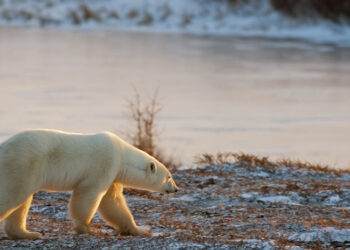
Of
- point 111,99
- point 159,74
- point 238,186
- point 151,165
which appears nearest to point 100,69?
point 159,74

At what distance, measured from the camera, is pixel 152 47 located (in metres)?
16.1

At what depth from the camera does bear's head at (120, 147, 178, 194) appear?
4418 mm

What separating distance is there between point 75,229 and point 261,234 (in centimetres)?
121

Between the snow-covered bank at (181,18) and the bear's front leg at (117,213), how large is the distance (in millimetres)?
14483

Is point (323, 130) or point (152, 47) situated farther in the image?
point (152, 47)

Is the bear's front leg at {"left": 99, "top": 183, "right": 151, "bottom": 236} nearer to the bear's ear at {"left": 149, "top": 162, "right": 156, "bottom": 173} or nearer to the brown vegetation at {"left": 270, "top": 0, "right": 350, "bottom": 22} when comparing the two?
the bear's ear at {"left": 149, "top": 162, "right": 156, "bottom": 173}

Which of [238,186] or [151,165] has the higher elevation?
[151,165]

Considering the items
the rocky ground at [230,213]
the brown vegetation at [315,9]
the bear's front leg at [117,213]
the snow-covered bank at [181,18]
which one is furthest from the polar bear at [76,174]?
the brown vegetation at [315,9]

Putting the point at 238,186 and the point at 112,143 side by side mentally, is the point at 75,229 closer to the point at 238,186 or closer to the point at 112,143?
the point at 112,143

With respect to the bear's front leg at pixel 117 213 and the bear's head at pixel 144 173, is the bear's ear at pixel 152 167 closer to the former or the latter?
the bear's head at pixel 144 173

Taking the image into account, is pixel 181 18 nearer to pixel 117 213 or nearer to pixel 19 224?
pixel 117 213

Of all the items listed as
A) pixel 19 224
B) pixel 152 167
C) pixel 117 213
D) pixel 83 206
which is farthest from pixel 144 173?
pixel 19 224

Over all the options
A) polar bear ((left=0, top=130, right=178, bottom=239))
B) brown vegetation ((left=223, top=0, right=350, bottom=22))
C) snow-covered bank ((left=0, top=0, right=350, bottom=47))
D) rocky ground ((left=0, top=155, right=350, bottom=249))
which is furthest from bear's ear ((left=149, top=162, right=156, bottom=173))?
brown vegetation ((left=223, top=0, right=350, bottom=22))

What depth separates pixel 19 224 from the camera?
166 inches
